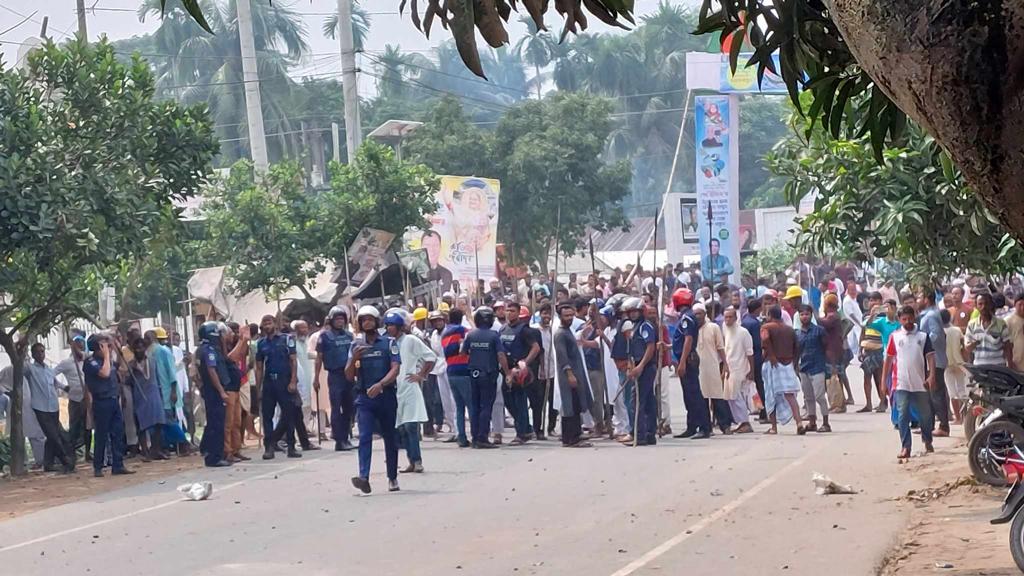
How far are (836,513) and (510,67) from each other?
346 ft

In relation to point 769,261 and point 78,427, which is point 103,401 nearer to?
point 78,427

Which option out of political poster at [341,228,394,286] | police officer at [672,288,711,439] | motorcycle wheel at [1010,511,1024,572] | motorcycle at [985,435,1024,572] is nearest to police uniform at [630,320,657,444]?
police officer at [672,288,711,439]

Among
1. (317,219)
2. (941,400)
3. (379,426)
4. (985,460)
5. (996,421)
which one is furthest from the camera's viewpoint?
(317,219)

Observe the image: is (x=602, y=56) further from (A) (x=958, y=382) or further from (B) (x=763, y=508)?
(B) (x=763, y=508)

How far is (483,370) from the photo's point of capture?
1792cm

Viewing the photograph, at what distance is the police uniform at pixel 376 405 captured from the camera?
1364cm

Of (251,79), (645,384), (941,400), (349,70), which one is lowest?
(941,400)

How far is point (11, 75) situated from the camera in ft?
55.9

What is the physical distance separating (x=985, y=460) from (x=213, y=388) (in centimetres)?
901

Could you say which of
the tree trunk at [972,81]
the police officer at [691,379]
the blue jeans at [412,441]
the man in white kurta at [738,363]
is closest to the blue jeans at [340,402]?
the blue jeans at [412,441]

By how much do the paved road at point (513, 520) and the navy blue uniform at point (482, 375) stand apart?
1.07 metres

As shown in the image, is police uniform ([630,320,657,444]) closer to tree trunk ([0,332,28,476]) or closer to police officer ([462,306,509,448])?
police officer ([462,306,509,448])

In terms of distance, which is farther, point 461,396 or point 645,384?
point 461,396

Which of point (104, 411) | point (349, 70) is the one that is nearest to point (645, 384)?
point (104, 411)
